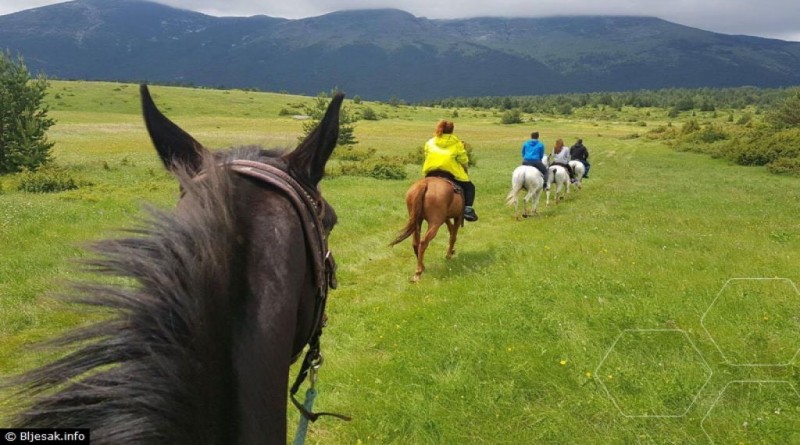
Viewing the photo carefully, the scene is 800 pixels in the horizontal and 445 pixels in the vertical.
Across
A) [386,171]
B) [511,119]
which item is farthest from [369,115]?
[386,171]

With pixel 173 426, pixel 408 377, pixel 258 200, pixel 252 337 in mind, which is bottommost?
pixel 408 377

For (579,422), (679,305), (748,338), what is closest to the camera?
(579,422)

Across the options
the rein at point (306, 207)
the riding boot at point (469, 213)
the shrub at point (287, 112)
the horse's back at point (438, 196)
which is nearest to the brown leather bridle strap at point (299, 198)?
the rein at point (306, 207)

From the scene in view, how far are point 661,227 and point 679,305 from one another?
22.0 feet

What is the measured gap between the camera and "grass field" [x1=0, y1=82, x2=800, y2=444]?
4617 mm

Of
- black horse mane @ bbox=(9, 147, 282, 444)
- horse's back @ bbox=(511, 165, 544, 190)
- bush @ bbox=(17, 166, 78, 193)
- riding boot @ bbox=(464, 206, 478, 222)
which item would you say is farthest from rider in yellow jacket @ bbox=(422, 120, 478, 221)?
bush @ bbox=(17, 166, 78, 193)

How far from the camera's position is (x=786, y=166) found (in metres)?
26.8

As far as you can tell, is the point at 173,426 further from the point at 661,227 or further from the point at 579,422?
the point at 661,227

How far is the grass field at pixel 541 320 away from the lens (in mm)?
4617

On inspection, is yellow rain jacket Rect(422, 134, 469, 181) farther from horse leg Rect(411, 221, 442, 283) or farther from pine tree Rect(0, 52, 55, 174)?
pine tree Rect(0, 52, 55, 174)

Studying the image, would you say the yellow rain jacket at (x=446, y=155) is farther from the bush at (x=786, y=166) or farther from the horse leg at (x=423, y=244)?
the bush at (x=786, y=166)

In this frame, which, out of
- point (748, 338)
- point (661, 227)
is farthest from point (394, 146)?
point (748, 338)

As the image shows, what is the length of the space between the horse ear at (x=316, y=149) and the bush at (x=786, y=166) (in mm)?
31600

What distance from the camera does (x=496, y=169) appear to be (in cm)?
2778
